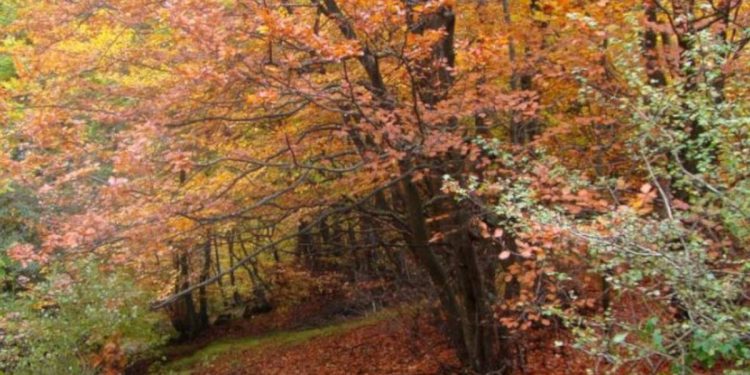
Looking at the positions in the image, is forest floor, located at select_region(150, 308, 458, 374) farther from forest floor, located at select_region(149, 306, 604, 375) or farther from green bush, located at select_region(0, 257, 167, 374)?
green bush, located at select_region(0, 257, 167, 374)

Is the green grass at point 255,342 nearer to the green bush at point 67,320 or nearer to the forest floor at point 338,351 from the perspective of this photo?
the forest floor at point 338,351

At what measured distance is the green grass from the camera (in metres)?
15.5

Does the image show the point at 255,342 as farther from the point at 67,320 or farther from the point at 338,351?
the point at 67,320

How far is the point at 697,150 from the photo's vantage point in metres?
3.59

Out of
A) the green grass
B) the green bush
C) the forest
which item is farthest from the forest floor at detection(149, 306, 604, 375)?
the green bush

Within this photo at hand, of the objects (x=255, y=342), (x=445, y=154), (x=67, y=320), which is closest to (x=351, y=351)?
(x=255, y=342)

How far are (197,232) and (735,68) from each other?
5768 millimetres

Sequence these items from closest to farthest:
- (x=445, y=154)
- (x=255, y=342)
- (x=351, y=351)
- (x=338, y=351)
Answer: (x=445, y=154) < (x=351, y=351) < (x=338, y=351) < (x=255, y=342)

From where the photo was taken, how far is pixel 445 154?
672 cm

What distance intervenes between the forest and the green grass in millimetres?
4494

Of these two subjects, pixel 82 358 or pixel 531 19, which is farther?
pixel 82 358

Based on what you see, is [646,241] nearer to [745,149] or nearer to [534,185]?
[745,149]

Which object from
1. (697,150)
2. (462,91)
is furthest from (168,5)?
(697,150)

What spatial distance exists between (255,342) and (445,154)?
12.3 meters
